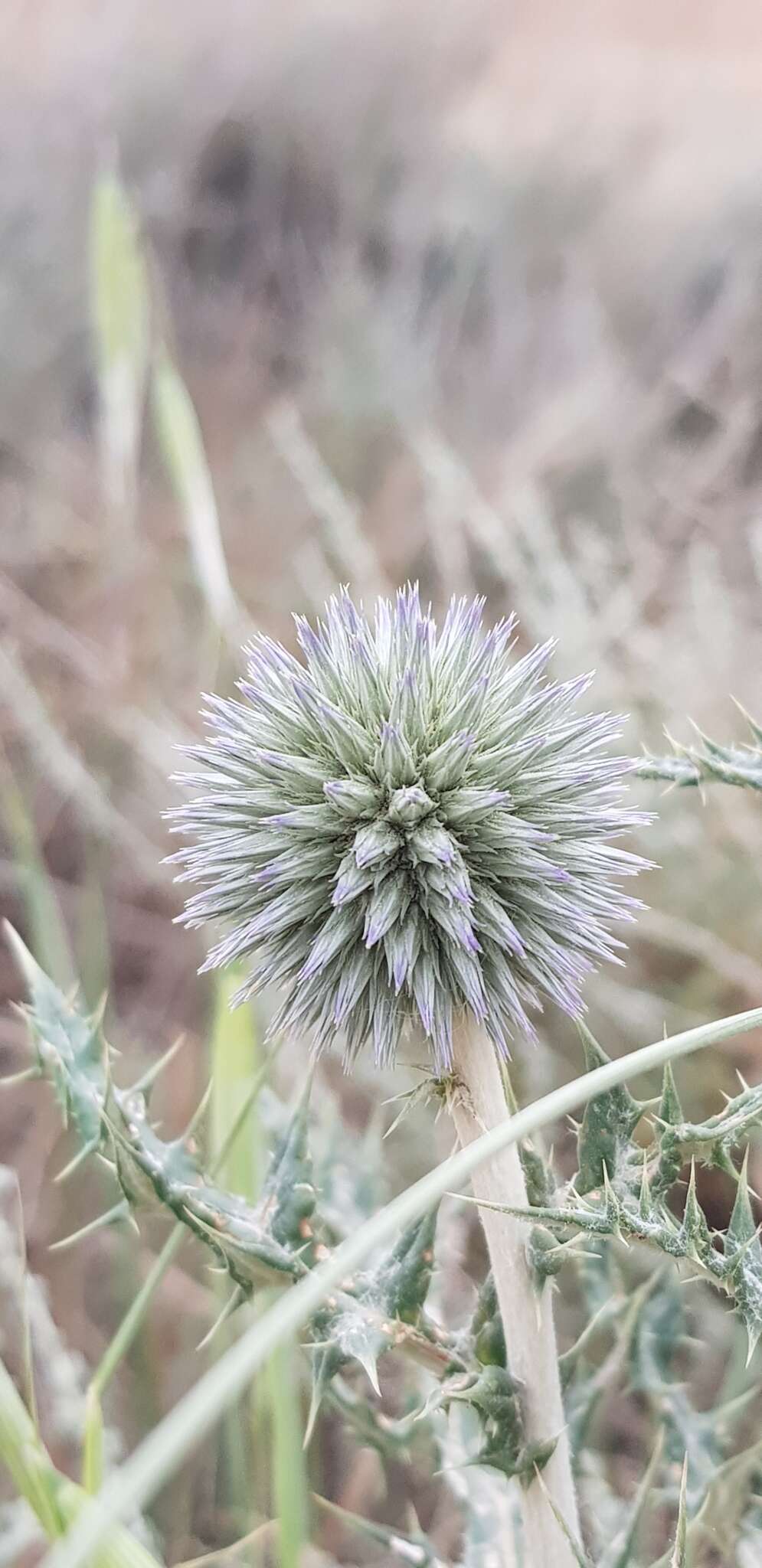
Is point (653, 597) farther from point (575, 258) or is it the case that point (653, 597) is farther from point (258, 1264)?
point (258, 1264)

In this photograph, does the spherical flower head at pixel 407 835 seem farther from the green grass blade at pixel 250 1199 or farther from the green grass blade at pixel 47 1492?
the green grass blade at pixel 47 1492

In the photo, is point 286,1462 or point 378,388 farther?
point 378,388

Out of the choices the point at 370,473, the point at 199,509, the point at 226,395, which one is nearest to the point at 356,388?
the point at 370,473

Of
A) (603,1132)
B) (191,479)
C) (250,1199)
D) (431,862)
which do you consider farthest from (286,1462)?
(191,479)

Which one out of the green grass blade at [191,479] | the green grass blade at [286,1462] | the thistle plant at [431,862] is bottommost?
the green grass blade at [286,1462]

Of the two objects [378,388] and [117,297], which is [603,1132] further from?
[378,388]

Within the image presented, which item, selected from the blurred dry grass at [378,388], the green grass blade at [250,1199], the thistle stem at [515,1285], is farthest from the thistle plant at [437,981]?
the blurred dry grass at [378,388]

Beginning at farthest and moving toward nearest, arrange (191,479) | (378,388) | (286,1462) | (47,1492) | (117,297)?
(378,388), (117,297), (191,479), (286,1462), (47,1492)
